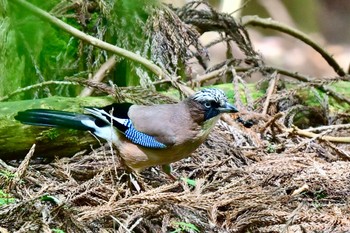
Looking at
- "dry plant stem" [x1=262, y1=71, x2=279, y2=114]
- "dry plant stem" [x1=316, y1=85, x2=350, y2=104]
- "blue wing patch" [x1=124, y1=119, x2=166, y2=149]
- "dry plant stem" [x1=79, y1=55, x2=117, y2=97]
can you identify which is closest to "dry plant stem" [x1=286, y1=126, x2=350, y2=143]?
"dry plant stem" [x1=262, y1=71, x2=279, y2=114]

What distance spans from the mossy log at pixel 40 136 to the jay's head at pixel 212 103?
2.68 feet

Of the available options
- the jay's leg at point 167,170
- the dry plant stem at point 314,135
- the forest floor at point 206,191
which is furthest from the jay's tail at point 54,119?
the dry plant stem at point 314,135

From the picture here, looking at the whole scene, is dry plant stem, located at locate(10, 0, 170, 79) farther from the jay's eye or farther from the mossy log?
the jay's eye

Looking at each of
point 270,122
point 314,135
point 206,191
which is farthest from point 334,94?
point 206,191

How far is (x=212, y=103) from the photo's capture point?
4.19 metres

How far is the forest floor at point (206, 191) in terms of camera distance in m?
3.25

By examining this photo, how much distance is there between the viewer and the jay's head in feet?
13.7

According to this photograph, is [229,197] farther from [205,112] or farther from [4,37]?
[4,37]

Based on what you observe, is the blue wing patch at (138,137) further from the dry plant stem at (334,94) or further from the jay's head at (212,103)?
the dry plant stem at (334,94)

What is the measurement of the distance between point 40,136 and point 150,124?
0.72 metres

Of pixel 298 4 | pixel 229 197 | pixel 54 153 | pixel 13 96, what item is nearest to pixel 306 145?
pixel 229 197

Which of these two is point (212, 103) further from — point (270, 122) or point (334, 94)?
point (334, 94)

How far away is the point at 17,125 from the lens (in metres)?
4.30

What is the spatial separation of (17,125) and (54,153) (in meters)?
0.31
